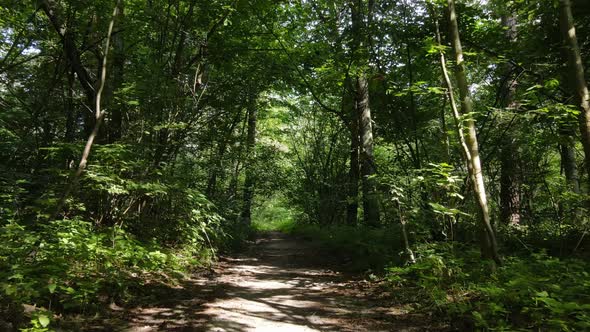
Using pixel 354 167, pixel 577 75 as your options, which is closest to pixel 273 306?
pixel 577 75

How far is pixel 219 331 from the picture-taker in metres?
4.11

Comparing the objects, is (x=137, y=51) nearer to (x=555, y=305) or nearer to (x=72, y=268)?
(x=72, y=268)

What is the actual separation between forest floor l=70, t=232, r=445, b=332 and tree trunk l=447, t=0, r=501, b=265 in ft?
4.97

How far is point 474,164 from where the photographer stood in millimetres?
5418

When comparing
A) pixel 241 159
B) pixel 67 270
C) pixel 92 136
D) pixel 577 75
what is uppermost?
pixel 241 159

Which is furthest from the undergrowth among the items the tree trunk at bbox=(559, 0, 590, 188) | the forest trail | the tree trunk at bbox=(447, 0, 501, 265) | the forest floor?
the tree trunk at bbox=(559, 0, 590, 188)

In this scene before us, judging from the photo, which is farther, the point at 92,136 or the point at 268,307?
the point at 268,307

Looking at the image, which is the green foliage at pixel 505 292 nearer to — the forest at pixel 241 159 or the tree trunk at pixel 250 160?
the forest at pixel 241 159

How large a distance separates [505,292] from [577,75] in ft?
10.8

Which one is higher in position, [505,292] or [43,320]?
[43,320]

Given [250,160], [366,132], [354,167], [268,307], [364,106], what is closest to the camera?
[268,307]

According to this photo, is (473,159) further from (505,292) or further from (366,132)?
(366,132)

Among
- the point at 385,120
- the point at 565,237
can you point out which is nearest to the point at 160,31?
the point at 385,120

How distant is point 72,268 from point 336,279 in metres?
4.98
